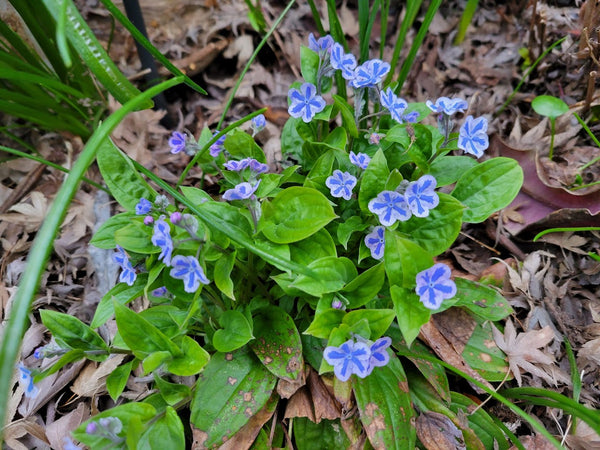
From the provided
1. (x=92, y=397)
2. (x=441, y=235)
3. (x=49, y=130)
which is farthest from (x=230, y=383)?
(x=49, y=130)

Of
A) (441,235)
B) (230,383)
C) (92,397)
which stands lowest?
(92,397)

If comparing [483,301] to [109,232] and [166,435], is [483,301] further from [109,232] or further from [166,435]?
[109,232]

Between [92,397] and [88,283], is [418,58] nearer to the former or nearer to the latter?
[88,283]

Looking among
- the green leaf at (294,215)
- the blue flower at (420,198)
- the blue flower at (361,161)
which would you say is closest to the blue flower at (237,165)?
the green leaf at (294,215)

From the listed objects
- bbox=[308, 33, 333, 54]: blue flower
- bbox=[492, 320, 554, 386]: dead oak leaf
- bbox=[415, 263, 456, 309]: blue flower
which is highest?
bbox=[308, 33, 333, 54]: blue flower

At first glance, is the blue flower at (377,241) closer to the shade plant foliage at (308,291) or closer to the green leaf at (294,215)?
the shade plant foliage at (308,291)

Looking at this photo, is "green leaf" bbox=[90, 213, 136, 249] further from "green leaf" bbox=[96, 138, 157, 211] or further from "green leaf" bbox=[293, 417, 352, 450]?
"green leaf" bbox=[293, 417, 352, 450]

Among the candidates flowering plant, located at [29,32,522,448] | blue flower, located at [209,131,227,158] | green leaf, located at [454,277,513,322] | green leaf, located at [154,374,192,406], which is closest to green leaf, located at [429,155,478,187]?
flowering plant, located at [29,32,522,448]
